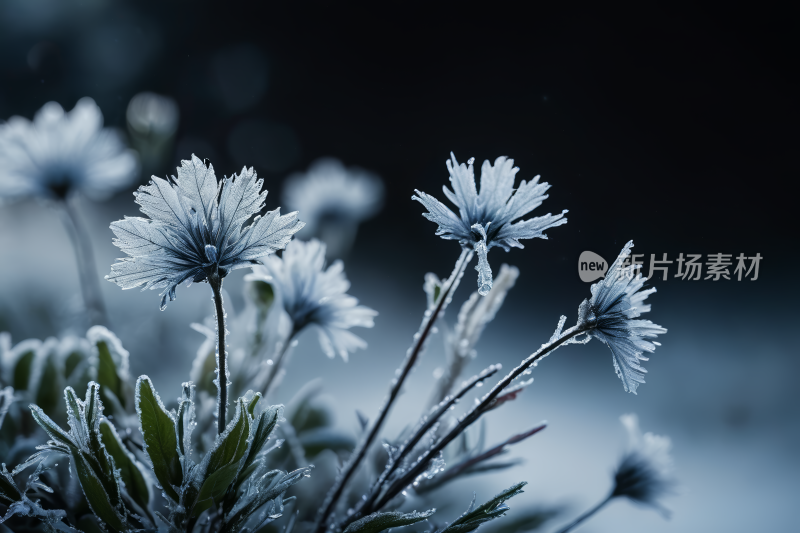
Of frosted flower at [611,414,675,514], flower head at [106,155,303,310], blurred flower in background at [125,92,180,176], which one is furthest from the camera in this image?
blurred flower in background at [125,92,180,176]

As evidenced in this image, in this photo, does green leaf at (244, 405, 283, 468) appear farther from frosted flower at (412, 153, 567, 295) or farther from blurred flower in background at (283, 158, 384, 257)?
blurred flower in background at (283, 158, 384, 257)

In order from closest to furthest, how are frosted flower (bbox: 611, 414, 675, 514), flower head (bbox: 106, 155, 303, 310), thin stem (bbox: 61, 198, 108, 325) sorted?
flower head (bbox: 106, 155, 303, 310) < frosted flower (bbox: 611, 414, 675, 514) < thin stem (bbox: 61, 198, 108, 325)

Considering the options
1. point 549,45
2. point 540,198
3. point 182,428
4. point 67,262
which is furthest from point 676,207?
point 67,262

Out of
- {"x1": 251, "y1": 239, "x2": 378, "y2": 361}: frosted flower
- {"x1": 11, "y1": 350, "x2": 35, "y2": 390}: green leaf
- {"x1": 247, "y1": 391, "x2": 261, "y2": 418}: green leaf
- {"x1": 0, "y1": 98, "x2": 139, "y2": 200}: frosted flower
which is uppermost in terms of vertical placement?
{"x1": 0, "y1": 98, "x2": 139, "y2": 200}: frosted flower

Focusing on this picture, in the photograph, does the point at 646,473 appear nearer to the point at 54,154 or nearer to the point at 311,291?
the point at 311,291

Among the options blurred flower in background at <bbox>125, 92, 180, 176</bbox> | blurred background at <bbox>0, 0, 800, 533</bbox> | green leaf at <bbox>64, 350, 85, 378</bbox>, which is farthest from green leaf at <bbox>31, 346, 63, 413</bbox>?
blurred flower in background at <bbox>125, 92, 180, 176</bbox>

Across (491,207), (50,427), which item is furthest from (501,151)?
(50,427)

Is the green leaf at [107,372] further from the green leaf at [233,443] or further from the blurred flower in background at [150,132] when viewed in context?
the blurred flower in background at [150,132]

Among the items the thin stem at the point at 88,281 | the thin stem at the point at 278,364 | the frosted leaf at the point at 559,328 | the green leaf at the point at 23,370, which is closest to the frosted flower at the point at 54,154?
the thin stem at the point at 88,281
